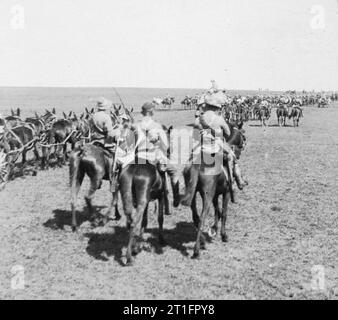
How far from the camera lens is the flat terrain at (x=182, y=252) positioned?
20.4ft

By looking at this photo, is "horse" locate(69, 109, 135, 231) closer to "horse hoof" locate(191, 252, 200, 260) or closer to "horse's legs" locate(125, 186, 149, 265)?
"horse's legs" locate(125, 186, 149, 265)

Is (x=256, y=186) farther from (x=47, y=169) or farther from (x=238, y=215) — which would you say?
(x=47, y=169)

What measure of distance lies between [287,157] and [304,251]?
34.8 feet

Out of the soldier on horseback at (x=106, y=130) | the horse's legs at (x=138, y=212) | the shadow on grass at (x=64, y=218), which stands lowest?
the shadow on grass at (x=64, y=218)

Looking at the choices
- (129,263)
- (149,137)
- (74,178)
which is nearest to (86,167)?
(74,178)

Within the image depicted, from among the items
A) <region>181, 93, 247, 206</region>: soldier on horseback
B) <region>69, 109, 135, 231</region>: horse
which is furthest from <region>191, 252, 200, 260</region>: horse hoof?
<region>69, 109, 135, 231</region>: horse

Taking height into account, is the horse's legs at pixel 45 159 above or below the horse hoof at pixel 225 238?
above

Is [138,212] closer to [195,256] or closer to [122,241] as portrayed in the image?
[195,256]

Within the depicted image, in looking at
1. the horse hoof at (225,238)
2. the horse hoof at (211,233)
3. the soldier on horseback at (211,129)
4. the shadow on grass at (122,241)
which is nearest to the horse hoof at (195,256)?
the shadow on grass at (122,241)

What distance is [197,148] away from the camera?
7344 millimetres

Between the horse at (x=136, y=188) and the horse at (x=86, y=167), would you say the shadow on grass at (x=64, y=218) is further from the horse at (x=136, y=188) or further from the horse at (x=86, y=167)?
the horse at (x=136, y=188)

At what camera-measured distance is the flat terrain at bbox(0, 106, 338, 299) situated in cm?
621

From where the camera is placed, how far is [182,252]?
24.9 feet
